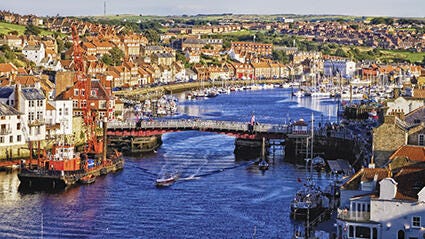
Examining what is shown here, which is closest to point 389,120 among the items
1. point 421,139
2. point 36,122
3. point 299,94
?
point 421,139

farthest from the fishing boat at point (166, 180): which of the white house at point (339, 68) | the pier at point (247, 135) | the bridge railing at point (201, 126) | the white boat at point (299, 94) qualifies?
the white house at point (339, 68)

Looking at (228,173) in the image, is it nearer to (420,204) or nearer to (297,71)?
(420,204)

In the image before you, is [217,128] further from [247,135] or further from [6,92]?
[6,92]

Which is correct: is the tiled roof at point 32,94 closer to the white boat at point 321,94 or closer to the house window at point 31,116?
the house window at point 31,116

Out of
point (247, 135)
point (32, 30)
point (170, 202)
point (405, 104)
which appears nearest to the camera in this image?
point (170, 202)

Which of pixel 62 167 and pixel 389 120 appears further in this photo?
pixel 62 167

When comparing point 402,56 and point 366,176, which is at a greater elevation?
point 402,56

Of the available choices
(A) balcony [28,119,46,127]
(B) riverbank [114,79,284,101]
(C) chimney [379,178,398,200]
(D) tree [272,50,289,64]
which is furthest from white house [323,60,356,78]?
(C) chimney [379,178,398,200]
